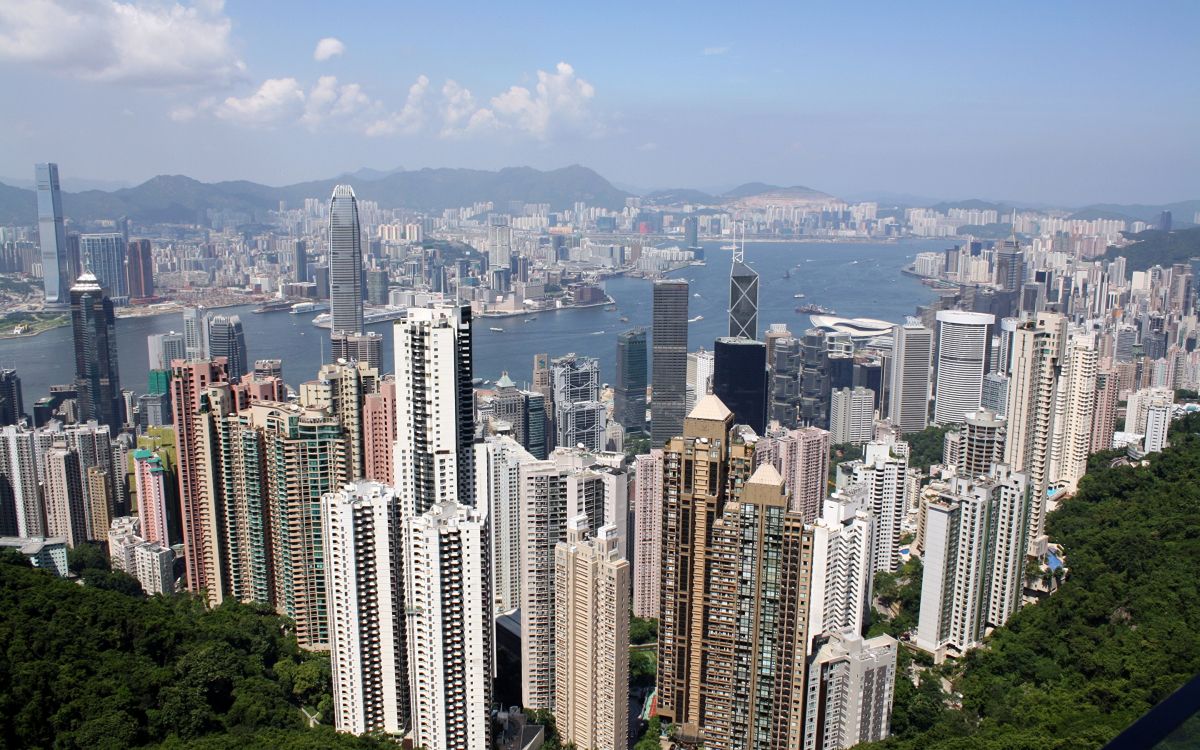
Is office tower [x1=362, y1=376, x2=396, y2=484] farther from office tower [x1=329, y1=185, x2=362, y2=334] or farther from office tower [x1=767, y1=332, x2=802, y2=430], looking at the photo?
office tower [x1=329, y1=185, x2=362, y2=334]

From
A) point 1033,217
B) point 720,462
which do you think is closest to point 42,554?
point 720,462

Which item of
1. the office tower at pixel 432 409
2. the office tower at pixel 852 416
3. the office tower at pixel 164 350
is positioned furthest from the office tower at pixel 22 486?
the office tower at pixel 852 416

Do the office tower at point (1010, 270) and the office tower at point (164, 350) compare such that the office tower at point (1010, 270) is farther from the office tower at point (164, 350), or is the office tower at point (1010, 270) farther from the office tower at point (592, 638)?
the office tower at point (592, 638)


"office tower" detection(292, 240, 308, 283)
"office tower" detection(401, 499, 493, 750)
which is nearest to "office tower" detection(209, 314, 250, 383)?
"office tower" detection(292, 240, 308, 283)

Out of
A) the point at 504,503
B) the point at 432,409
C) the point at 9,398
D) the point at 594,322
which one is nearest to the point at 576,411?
the point at 504,503

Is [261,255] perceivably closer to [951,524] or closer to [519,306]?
[519,306]

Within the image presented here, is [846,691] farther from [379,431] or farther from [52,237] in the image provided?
[52,237]

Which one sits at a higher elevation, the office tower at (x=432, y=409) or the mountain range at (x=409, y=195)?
the mountain range at (x=409, y=195)
